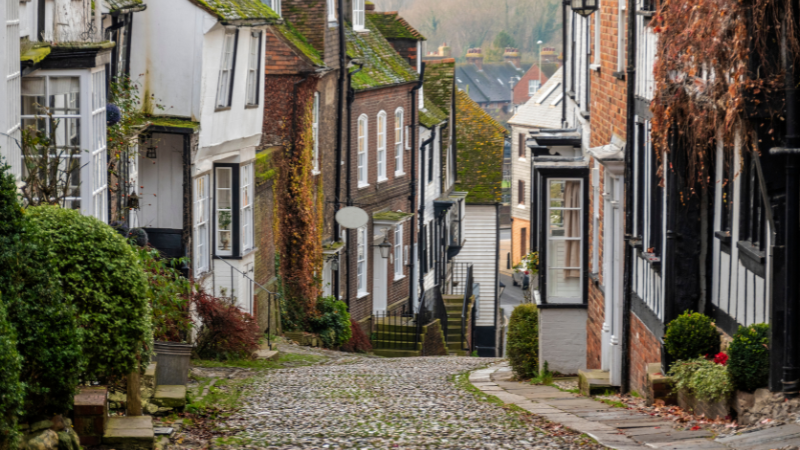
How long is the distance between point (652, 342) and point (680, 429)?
246 centimetres

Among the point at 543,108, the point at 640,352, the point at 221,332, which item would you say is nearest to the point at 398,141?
the point at 221,332

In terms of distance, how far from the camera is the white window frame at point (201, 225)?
762 inches

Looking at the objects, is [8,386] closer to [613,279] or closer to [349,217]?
[613,279]

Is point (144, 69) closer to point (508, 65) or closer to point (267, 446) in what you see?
point (267, 446)

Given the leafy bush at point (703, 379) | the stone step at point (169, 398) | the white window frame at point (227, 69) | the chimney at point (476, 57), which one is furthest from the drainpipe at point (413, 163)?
the chimney at point (476, 57)

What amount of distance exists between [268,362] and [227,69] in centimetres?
564

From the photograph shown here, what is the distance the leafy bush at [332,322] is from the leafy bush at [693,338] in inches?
587

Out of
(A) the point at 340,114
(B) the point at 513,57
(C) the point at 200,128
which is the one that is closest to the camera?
(C) the point at 200,128

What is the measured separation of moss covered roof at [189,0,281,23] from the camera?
18.0m

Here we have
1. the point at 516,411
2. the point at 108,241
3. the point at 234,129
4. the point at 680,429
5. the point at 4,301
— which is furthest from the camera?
the point at 234,129

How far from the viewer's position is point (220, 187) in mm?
20656

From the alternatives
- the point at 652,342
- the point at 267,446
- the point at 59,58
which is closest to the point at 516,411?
the point at 652,342

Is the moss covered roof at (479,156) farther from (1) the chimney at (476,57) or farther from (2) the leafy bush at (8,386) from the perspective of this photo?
(1) the chimney at (476,57)

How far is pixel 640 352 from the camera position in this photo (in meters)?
12.6
